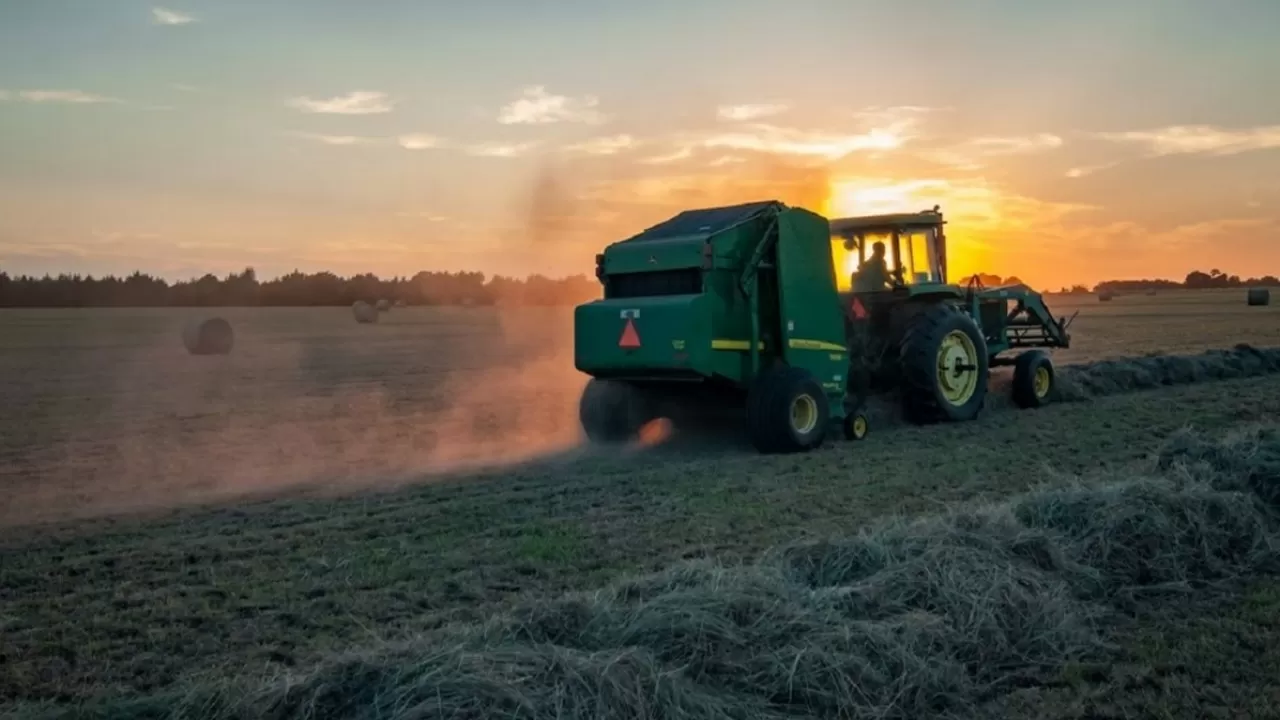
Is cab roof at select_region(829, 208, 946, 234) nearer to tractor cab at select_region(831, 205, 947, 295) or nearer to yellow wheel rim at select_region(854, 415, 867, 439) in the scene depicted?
tractor cab at select_region(831, 205, 947, 295)

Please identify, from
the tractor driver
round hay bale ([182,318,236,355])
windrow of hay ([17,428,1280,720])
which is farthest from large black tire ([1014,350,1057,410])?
round hay bale ([182,318,236,355])

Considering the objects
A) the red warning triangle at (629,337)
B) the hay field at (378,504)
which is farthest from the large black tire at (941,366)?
the red warning triangle at (629,337)

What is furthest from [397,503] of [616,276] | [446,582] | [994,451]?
[994,451]

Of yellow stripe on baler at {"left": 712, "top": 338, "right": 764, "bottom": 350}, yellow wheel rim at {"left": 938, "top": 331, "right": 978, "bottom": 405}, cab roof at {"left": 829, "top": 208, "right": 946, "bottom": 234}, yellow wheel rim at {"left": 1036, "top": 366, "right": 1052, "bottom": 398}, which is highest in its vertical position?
cab roof at {"left": 829, "top": 208, "right": 946, "bottom": 234}

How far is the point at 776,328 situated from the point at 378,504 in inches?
186

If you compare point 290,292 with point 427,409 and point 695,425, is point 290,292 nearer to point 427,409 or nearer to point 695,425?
point 427,409

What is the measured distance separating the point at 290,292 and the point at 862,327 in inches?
1683

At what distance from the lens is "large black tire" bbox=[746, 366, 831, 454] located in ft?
37.6

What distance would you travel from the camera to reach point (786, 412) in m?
11.4

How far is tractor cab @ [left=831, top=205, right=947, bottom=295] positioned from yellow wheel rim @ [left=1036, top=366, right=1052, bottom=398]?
291cm

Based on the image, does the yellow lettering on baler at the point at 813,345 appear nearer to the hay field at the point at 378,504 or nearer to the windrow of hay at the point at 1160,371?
the hay field at the point at 378,504

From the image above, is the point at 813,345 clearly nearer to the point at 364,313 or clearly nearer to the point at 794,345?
the point at 794,345

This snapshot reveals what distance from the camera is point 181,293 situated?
4459cm

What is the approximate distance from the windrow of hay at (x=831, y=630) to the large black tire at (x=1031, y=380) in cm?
796
